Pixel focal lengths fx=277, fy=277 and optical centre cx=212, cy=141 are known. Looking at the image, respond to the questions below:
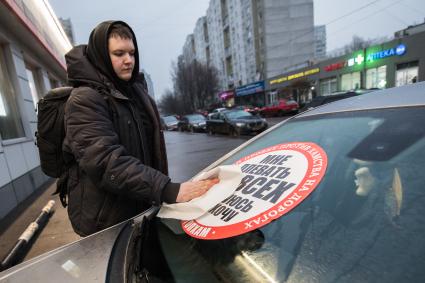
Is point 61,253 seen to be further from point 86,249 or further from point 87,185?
point 87,185

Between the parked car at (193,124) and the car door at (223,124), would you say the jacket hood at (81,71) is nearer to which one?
the car door at (223,124)

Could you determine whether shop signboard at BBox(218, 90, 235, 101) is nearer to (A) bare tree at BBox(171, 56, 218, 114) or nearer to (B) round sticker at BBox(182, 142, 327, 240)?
(A) bare tree at BBox(171, 56, 218, 114)

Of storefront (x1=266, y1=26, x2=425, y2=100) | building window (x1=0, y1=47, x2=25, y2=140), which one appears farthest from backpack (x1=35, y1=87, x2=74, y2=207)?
storefront (x1=266, y1=26, x2=425, y2=100)

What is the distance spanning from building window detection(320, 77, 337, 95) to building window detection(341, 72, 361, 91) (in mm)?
1028

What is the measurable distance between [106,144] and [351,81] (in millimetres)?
27658

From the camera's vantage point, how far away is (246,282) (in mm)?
838

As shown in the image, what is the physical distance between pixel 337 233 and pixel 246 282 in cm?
33

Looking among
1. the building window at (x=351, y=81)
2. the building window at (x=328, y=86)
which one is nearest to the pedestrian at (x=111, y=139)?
the building window at (x=351, y=81)

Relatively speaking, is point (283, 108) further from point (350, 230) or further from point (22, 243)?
point (350, 230)

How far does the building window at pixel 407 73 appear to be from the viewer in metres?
19.1

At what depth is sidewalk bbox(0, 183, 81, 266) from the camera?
3289mm

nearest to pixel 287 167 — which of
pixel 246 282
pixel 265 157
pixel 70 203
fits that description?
pixel 265 157

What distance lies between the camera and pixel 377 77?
22172 mm

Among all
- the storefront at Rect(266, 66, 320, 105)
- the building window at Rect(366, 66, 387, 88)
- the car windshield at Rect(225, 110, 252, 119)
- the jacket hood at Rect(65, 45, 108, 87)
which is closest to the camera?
the jacket hood at Rect(65, 45, 108, 87)
